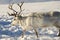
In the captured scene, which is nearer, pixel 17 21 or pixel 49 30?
pixel 17 21

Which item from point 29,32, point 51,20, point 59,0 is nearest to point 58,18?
point 51,20

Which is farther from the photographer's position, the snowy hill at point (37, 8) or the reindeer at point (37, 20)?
the snowy hill at point (37, 8)

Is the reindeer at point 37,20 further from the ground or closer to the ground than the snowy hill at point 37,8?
further from the ground

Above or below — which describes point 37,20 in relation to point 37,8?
above

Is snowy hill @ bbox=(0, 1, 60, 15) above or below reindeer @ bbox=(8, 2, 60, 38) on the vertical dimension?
below

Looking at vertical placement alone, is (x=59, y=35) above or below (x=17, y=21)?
below

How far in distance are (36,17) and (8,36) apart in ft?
4.09

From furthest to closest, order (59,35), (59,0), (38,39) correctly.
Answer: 1. (59,0)
2. (59,35)
3. (38,39)

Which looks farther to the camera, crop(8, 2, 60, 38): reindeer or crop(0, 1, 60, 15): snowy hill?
crop(0, 1, 60, 15): snowy hill

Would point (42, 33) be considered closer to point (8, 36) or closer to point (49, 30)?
point (49, 30)

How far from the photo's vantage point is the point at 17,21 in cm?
815

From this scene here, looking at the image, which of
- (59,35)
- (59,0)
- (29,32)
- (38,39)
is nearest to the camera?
(38,39)

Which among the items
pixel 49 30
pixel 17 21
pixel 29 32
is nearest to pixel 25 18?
pixel 17 21

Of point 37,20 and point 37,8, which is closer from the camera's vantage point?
point 37,20
